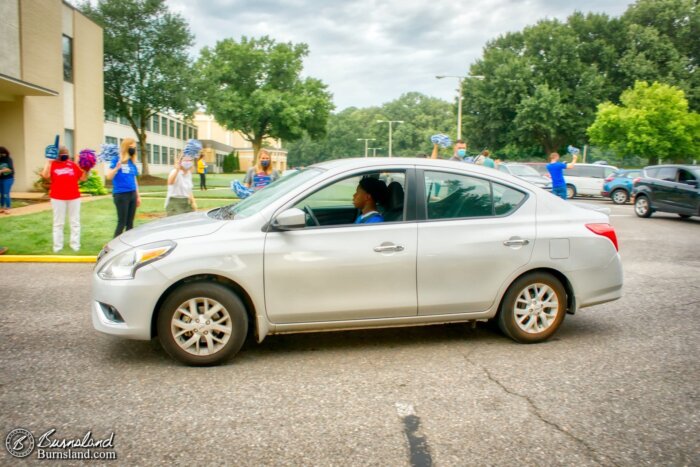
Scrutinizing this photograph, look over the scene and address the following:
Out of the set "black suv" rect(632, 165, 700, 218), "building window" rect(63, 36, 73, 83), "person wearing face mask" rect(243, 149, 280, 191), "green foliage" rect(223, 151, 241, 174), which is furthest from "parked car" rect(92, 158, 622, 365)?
"green foliage" rect(223, 151, 241, 174)

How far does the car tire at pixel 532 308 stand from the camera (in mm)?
5016

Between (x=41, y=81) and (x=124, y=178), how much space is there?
1628 centimetres

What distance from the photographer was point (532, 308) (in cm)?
507

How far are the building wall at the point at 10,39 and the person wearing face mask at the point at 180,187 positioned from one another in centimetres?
1379

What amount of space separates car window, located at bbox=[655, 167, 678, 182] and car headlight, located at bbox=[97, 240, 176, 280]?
17697 mm

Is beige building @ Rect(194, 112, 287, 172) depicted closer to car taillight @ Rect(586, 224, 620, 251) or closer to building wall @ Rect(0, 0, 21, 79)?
building wall @ Rect(0, 0, 21, 79)

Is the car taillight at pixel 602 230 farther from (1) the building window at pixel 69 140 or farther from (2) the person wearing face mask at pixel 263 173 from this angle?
(1) the building window at pixel 69 140

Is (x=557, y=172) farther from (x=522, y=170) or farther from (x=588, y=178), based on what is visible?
(x=588, y=178)

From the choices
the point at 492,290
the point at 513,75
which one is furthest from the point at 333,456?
the point at 513,75

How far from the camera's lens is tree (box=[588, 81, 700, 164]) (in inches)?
1484

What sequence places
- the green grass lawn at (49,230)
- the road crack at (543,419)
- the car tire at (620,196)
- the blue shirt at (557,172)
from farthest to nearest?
the car tire at (620,196)
the blue shirt at (557,172)
the green grass lawn at (49,230)
the road crack at (543,419)

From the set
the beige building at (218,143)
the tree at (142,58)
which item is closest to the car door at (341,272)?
the tree at (142,58)

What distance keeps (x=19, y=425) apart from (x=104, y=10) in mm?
41565

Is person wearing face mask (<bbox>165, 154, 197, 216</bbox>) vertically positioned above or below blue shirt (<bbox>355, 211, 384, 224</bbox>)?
above
